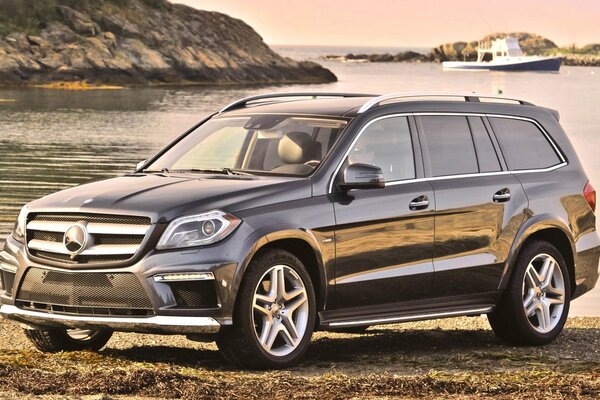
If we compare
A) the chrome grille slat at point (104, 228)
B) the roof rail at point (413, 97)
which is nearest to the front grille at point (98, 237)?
the chrome grille slat at point (104, 228)

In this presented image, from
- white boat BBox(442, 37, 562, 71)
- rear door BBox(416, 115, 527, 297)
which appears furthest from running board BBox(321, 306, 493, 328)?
white boat BBox(442, 37, 562, 71)

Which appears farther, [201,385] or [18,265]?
[18,265]

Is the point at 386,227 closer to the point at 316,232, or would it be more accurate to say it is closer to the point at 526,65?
the point at 316,232

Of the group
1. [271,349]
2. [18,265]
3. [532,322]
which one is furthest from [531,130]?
[18,265]

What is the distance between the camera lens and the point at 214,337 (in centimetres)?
812

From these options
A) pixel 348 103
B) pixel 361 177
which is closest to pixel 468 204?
pixel 348 103

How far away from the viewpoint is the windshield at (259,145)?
9.04m

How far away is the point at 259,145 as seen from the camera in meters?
9.41

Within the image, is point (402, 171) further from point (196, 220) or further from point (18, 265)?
point (18, 265)

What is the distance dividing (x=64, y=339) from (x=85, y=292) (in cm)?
120

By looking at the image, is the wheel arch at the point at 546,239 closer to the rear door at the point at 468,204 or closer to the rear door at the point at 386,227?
the rear door at the point at 468,204

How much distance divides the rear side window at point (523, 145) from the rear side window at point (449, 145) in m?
0.39

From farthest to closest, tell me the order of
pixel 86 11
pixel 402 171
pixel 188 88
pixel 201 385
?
pixel 86 11
pixel 188 88
pixel 402 171
pixel 201 385

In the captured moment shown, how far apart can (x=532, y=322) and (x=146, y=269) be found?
3529 mm
